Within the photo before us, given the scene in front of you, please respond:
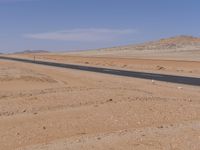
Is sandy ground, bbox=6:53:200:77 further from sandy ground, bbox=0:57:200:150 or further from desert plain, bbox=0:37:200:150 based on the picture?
sandy ground, bbox=0:57:200:150

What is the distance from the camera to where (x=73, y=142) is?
9734mm

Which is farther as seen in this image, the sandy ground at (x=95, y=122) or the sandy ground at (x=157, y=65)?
the sandy ground at (x=157, y=65)

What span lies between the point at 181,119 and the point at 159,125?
125cm

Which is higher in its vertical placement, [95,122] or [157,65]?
[95,122]

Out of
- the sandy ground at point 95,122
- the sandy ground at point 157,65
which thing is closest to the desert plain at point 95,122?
the sandy ground at point 95,122

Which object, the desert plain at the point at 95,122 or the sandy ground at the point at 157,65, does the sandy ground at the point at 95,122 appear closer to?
the desert plain at the point at 95,122

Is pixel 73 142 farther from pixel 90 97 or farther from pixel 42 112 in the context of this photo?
pixel 90 97

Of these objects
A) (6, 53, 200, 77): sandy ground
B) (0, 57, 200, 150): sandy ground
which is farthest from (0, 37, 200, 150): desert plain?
(6, 53, 200, 77): sandy ground

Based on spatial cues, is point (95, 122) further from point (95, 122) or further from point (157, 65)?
point (157, 65)

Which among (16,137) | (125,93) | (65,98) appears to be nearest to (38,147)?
(16,137)

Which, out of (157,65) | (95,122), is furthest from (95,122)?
(157,65)

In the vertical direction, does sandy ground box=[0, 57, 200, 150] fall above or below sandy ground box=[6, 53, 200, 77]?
above

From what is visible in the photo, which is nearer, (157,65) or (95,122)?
(95,122)

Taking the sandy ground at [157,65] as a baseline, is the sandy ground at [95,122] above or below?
above
